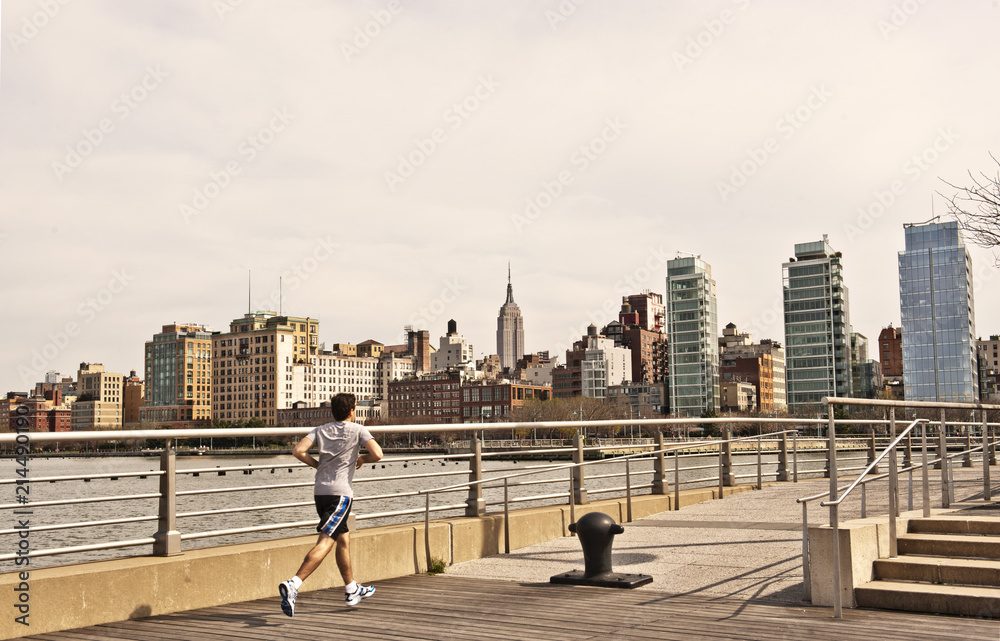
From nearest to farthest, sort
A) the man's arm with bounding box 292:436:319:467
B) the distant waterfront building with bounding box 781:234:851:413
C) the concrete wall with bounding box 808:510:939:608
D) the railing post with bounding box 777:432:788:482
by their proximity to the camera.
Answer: the man's arm with bounding box 292:436:319:467
the concrete wall with bounding box 808:510:939:608
the railing post with bounding box 777:432:788:482
the distant waterfront building with bounding box 781:234:851:413

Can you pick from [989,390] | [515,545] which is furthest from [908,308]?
[515,545]

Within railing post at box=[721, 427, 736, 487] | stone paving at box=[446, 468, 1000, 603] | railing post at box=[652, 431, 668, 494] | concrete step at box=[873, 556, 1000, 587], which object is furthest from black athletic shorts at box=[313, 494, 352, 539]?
railing post at box=[721, 427, 736, 487]

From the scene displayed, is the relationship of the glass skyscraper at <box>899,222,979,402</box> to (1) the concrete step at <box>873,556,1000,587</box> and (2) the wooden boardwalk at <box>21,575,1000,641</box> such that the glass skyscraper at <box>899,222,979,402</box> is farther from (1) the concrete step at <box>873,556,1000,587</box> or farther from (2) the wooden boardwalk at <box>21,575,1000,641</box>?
(2) the wooden boardwalk at <box>21,575,1000,641</box>

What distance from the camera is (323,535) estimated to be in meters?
7.48

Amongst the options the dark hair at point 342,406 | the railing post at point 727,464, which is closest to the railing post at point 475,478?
the dark hair at point 342,406

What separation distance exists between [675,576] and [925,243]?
194494 mm

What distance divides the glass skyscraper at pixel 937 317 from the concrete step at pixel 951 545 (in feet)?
611

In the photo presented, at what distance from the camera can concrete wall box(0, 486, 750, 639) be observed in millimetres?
6754

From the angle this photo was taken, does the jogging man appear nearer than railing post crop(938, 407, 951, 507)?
Yes

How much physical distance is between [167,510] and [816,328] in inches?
7787

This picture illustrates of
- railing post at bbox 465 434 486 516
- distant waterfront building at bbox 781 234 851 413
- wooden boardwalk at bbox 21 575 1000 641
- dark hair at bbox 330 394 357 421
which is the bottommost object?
wooden boardwalk at bbox 21 575 1000 641

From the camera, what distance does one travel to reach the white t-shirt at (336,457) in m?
7.55

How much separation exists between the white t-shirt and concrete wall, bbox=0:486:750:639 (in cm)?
115

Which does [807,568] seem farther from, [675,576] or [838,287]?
[838,287]
